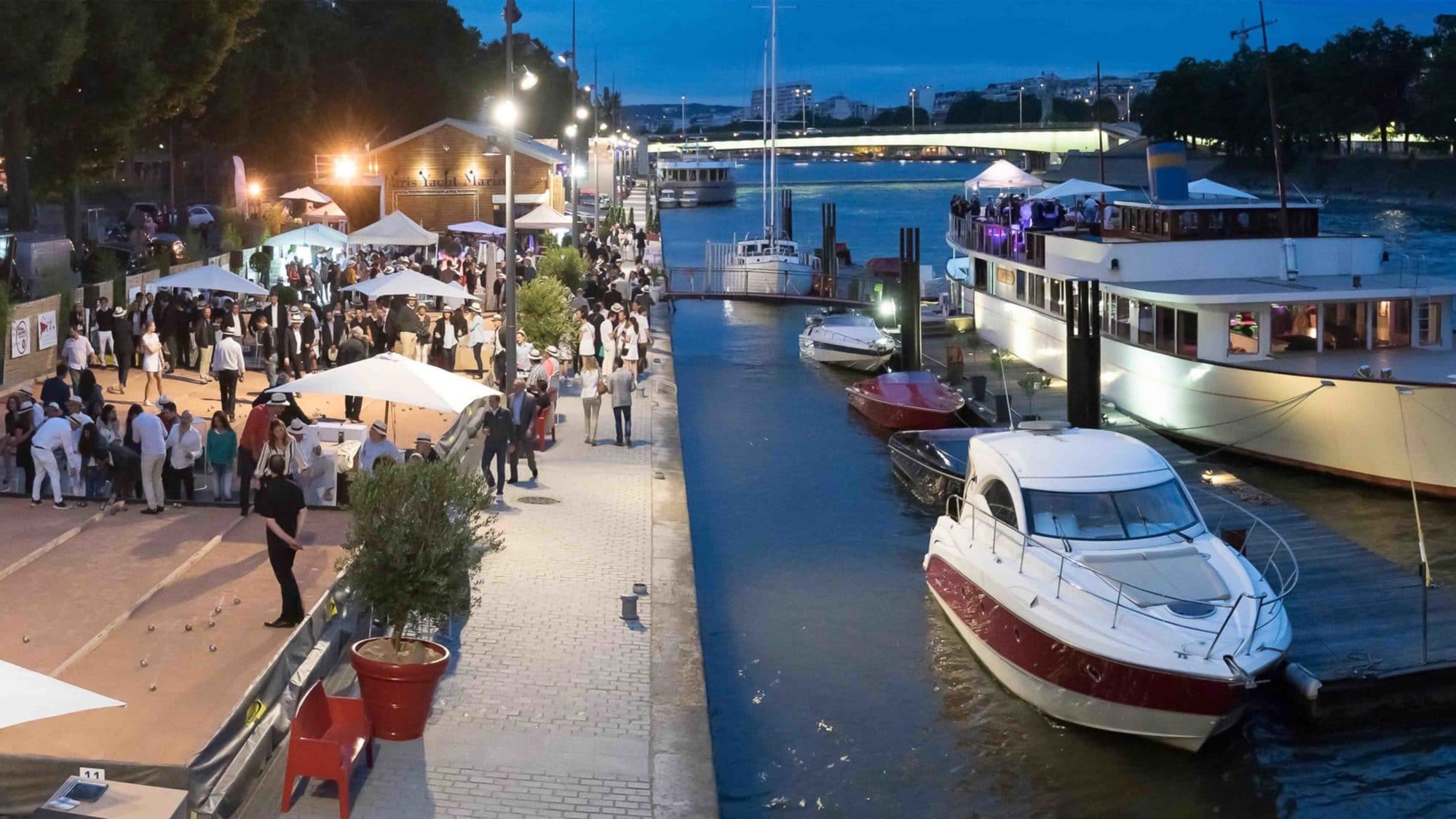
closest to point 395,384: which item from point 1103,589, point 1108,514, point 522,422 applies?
point 522,422

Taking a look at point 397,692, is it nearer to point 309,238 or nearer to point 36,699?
point 36,699

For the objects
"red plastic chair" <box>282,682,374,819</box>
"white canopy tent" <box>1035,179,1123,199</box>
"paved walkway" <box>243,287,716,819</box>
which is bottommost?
"paved walkway" <box>243,287,716,819</box>

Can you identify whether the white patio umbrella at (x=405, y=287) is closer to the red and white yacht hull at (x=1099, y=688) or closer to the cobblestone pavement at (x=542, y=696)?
the cobblestone pavement at (x=542, y=696)

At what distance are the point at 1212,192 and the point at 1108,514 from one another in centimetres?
2178

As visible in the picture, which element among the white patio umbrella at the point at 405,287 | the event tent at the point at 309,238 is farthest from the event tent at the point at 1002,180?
the white patio umbrella at the point at 405,287

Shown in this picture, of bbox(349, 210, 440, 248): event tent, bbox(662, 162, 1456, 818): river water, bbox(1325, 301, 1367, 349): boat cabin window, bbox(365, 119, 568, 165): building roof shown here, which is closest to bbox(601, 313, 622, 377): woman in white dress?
bbox(662, 162, 1456, 818): river water

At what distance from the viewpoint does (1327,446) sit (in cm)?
2341

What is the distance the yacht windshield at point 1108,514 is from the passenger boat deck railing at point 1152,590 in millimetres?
242

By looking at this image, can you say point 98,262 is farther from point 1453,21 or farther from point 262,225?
point 1453,21

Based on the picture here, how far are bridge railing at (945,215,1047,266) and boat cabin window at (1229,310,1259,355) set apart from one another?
754 cm

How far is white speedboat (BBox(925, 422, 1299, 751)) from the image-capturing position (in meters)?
12.6

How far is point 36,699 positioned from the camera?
7328 millimetres

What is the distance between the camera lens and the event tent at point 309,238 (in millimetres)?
37375

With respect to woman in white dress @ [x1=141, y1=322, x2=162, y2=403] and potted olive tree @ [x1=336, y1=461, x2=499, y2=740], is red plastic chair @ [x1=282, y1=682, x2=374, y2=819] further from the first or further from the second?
woman in white dress @ [x1=141, y1=322, x2=162, y2=403]
